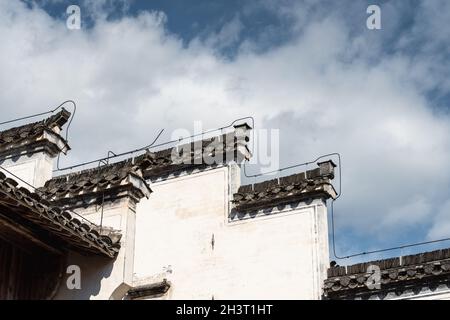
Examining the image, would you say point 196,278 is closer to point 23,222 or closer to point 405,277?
point 405,277

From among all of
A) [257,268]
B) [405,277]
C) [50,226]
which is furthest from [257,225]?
[50,226]

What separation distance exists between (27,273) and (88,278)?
3.62 ft

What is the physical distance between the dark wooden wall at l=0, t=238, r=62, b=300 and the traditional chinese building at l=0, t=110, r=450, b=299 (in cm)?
2

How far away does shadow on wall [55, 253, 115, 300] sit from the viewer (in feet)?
46.3

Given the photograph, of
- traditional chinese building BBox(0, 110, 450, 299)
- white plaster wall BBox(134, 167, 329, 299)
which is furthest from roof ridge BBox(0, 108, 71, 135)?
white plaster wall BBox(134, 167, 329, 299)

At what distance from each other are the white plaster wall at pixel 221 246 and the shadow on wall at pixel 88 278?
248 inches

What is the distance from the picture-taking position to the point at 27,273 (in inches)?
564

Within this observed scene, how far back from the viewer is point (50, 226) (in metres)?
13.3

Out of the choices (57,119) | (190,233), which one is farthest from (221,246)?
(57,119)

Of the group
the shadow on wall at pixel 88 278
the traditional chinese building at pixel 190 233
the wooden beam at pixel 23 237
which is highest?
the traditional chinese building at pixel 190 233

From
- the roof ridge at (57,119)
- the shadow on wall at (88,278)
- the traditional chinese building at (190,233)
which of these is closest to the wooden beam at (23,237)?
the traditional chinese building at (190,233)

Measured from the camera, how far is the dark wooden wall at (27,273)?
1380 cm

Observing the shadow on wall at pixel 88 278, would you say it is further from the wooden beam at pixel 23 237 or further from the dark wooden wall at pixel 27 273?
the wooden beam at pixel 23 237
